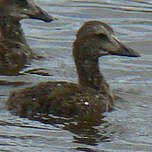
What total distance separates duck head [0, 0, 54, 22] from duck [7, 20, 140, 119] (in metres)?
2.38

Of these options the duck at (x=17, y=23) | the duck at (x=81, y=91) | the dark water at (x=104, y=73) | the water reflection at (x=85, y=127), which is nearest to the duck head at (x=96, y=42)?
the duck at (x=81, y=91)

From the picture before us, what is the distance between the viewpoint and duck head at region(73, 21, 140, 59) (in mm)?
10359

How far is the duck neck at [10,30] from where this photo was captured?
1269cm

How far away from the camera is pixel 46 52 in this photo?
13.0 meters

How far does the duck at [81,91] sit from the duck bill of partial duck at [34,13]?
2311mm

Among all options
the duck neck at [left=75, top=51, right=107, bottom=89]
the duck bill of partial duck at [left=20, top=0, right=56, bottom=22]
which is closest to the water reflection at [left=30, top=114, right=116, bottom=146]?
the duck neck at [left=75, top=51, right=107, bottom=89]

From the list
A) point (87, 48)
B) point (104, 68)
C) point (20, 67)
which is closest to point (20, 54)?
point (20, 67)

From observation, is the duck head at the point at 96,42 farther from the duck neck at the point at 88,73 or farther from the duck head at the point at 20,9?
the duck head at the point at 20,9

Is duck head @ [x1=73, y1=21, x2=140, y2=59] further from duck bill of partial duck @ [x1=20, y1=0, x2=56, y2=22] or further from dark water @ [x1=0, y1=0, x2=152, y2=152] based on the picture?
duck bill of partial duck @ [x1=20, y1=0, x2=56, y2=22]

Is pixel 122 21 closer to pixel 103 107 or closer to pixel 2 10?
pixel 2 10

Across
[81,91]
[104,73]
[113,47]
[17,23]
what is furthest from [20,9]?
[81,91]

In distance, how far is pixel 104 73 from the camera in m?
12.1

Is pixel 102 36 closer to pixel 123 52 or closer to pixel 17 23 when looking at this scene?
pixel 123 52

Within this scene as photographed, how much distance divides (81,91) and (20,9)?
322 cm
